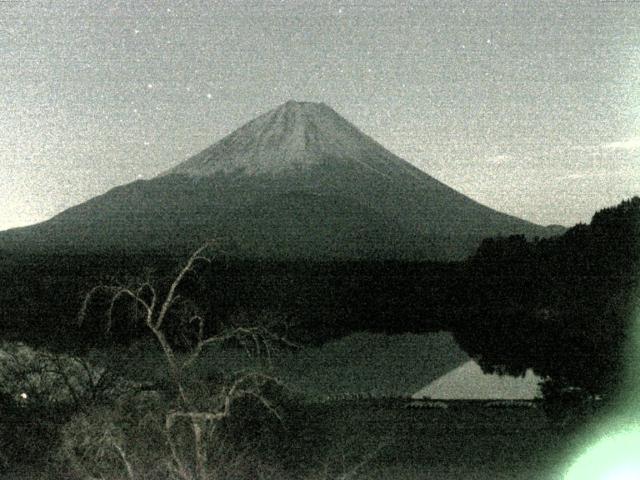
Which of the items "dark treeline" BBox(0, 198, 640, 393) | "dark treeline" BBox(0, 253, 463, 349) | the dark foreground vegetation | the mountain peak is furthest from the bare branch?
the mountain peak

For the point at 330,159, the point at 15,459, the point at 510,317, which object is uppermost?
the point at 330,159

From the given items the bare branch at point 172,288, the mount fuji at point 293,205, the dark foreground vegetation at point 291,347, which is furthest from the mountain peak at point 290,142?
the bare branch at point 172,288

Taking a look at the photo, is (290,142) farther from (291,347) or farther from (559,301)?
(291,347)

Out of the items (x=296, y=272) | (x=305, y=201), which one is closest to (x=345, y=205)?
(x=305, y=201)

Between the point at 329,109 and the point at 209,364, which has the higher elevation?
the point at 329,109

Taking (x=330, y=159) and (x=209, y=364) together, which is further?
(x=330, y=159)

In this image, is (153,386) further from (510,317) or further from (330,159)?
(330,159)
